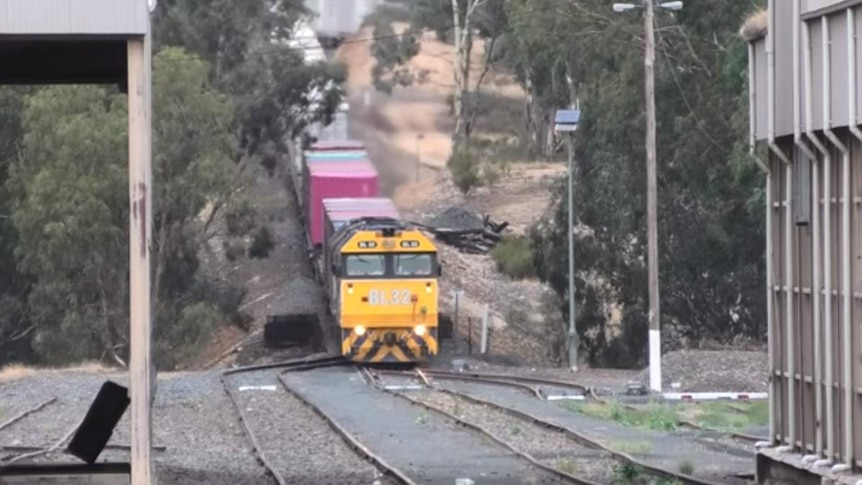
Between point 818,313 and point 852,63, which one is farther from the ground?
point 852,63

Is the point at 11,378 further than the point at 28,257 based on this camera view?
No

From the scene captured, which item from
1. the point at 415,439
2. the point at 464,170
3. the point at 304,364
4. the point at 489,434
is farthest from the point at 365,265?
the point at 464,170

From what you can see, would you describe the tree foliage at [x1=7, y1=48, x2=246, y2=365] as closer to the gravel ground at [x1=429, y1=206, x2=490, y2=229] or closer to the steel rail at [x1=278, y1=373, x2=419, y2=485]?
the gravel ground at [x1=429, y1=206, x2=490, y2=229]

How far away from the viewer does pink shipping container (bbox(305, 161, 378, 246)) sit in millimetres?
42625

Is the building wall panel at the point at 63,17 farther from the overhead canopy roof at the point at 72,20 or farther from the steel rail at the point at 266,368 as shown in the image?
the steel rail at the point at 266,368

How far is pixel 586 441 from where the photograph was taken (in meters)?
20.5

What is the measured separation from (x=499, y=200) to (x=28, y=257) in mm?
21706

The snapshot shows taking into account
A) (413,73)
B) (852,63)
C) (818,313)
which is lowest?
(818,313)

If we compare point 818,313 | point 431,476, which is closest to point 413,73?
point 431,476

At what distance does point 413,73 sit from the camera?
161 feet

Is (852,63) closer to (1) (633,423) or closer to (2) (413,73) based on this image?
(1) (633,423)

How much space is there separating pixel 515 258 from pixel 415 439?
33.0 metres

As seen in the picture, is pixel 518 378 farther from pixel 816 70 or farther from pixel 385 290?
pixel 816 70

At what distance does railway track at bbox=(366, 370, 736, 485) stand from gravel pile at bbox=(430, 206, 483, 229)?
78.5ft
